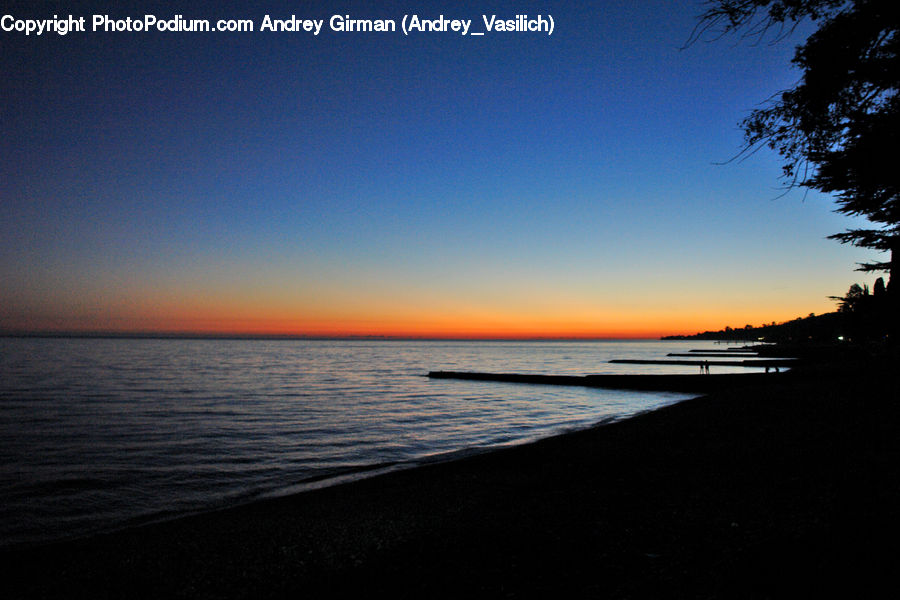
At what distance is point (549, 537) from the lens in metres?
7.42

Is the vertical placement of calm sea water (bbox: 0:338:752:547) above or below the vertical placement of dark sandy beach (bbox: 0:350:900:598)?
below

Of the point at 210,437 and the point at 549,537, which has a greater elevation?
the point at 549,537

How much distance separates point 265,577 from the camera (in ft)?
22.2

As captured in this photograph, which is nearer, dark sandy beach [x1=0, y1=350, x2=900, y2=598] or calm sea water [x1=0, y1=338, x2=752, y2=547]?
dark sandy beach [x1=0, y1=350, x2=900, y2=598]

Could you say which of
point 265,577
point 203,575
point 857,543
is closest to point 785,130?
point 857,543

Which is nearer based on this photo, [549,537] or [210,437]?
[549,537]

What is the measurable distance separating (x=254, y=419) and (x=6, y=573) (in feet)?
61.2

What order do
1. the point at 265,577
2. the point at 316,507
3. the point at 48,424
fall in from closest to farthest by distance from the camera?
1. the point at 265,577
2. the point at 316,507
3. the point at 48,424

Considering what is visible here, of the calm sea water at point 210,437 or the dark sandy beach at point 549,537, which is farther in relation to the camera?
the calm sea water at point 210,437

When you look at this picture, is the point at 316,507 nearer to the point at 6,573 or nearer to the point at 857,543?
the point at 6,573

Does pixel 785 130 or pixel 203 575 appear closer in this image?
pixel 203 575

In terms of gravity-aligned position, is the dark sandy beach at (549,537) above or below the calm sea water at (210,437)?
above

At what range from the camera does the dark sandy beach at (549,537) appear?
5828mm

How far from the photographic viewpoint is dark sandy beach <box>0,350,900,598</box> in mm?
5828
